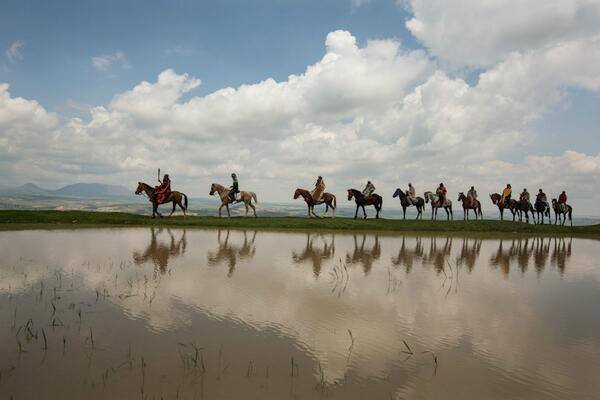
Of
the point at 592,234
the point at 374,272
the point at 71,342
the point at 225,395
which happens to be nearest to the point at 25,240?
the point at 71,342

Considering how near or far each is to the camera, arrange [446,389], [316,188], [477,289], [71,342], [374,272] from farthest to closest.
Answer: [316,188] < [374,272] < [477,289] < [71,342] < [446,389]

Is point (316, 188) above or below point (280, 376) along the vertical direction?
above

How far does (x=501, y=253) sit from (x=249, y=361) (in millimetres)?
17314

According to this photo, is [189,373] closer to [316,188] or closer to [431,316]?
[431,316]

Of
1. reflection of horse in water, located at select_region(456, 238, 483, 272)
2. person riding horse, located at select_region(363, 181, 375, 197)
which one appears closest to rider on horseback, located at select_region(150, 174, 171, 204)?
person riding horse, located at select_region(363, 181, 375, 197)

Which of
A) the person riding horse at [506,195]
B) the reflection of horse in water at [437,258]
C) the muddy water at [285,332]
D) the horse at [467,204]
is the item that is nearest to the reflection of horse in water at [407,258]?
the reflection of horse in water at [437,258]

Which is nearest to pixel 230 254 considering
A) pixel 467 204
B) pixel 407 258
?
pixel 407 258

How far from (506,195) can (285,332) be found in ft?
137

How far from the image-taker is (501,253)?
18.4 metres

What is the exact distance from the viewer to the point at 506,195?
40656 mm

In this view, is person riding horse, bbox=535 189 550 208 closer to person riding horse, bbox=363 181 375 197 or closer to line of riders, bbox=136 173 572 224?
line of riders, bbox=136 173 572 224

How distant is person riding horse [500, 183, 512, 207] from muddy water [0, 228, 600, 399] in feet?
106

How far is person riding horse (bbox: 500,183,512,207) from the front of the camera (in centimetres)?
4031

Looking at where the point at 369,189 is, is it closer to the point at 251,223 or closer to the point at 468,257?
the point at 251,223
